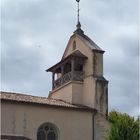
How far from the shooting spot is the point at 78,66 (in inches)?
1703

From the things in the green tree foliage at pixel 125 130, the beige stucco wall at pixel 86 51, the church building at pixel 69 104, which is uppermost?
the beige stucco wall at pixel 86 51

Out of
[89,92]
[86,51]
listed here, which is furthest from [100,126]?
[86,51]

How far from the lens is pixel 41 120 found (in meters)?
36.8

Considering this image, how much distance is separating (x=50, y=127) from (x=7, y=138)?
13.7 feet

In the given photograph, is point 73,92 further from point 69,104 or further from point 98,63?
point 98,63

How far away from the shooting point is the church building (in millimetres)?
35844

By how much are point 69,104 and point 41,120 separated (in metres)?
3.48

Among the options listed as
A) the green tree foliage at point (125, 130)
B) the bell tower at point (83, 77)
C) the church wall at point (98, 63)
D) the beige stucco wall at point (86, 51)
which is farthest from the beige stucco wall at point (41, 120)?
the green tree foliage at point (125, 130)

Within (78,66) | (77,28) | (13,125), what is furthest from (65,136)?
(77,28)

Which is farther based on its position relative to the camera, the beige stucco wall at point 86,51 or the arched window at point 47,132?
the beige stucco wall at point 86,51

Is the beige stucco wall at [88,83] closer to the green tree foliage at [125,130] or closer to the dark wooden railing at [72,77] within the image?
the dark wooden railing at [72,77]

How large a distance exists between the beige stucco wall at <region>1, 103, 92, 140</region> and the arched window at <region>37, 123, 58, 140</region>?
31cm

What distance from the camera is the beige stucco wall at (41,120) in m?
35.5

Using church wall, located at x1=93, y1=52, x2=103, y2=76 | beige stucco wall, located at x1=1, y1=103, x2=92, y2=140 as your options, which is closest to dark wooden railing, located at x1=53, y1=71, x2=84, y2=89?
church wall, located at x1=93, y1=52, x2=103, y2=76
